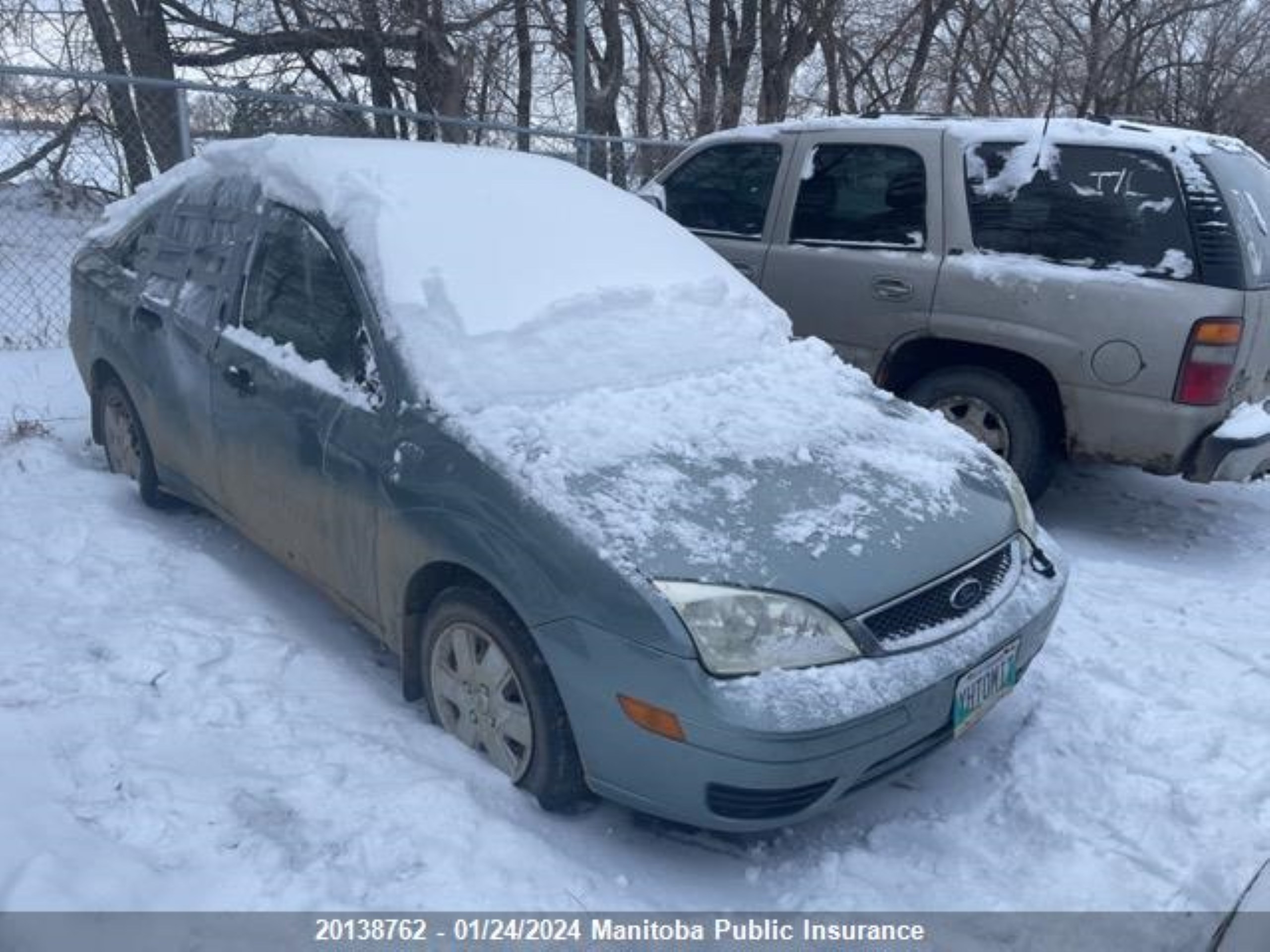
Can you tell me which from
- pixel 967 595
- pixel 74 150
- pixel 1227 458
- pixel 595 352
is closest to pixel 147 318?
pixel 595 352

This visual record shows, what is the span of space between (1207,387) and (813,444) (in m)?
2.31

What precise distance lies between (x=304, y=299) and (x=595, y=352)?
0.99 m

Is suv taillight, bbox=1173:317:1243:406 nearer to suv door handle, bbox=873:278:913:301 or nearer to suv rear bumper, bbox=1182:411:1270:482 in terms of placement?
suv rear bumper, bbox=1182:411:1270:482

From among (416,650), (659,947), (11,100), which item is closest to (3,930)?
(416,650)

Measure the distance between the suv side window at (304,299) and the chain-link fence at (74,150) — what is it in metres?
3.57

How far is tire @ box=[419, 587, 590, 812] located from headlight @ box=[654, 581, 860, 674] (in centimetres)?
44

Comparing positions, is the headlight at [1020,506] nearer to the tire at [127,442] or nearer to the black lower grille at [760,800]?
the black lower grille at [760,800]

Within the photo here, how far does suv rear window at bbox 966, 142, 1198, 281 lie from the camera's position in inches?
179

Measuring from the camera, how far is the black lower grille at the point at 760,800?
2.44 metres

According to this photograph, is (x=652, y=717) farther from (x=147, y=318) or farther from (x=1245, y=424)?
(x=1245, y=424)

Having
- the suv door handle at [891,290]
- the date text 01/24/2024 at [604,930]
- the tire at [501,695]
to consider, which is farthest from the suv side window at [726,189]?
the date text 01/24/2024 at [604,930]

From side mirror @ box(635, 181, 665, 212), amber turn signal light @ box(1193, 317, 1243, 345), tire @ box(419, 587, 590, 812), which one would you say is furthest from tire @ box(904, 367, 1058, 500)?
tire @ box(419, 587, 590, 812)

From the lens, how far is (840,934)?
2.52 m

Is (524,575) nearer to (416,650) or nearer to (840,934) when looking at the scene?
(416,650)
